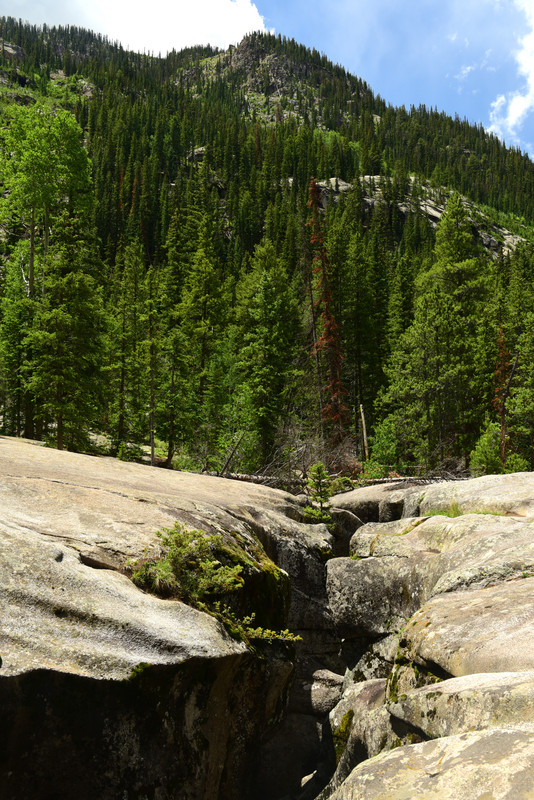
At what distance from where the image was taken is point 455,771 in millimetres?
3080

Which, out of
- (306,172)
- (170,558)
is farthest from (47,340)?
(306,172)

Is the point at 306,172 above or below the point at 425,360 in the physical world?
above

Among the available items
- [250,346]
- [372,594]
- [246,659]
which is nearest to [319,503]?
[372,594]

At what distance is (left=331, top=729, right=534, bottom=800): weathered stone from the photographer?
8.96ft

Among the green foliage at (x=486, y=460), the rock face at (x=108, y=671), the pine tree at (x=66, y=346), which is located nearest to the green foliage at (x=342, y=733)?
the rock face at (x=108, y=671)

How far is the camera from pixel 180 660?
14.5ft

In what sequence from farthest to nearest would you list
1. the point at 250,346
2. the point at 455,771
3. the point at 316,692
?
the point at 250,346, the point at 316,692, the point at 455,771

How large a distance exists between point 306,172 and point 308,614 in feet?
410

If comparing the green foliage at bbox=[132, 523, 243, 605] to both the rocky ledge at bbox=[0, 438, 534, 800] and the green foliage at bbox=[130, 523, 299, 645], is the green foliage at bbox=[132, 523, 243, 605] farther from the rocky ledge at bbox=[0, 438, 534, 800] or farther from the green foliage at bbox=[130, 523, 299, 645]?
the rocky ledge at bbox=[0, 438, 534, 800]

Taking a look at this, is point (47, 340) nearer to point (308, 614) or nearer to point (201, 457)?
point (201, 457)

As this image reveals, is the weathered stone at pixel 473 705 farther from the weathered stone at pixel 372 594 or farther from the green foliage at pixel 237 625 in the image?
the weathered stone at pixel 372 594

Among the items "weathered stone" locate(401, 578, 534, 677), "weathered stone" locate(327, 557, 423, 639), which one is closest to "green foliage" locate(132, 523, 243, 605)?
"weathered stone" locate(401, 578, 534, 677)

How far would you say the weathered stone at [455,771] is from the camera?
108 inches

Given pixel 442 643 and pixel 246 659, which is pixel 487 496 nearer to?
pixel 442 643
